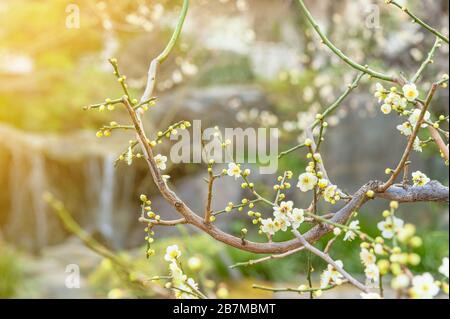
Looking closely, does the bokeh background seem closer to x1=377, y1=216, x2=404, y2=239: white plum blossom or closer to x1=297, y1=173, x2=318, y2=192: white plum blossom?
x1=297, y1=173, x2=318, y2=192: white plum blossom

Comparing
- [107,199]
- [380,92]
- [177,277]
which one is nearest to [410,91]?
[380,92]

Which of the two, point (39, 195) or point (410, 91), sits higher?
point (39, 195)

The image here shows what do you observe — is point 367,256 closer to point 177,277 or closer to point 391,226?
point 391,226

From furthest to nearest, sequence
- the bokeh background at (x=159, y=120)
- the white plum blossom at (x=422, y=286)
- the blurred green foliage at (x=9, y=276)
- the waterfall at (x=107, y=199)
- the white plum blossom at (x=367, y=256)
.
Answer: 1. the waterfall at (x=107, y=199)
2. the bokeh background at (x=159, y=120)
3. the blurred green foliage at (x=9, y=276)
4. the white plum blossom at (x=367, y=256)
5. the white plum blossom at (x=422, y=286)

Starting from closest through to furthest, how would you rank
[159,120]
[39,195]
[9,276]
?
[9,276]
[39,195]
[159,120]

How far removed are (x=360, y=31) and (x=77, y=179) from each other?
108 inches

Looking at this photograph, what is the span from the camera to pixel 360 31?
492 centimetres

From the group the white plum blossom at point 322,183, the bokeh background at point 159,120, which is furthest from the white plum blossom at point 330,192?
the bokeh background at point 159,120

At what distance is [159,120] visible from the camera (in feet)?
17.6

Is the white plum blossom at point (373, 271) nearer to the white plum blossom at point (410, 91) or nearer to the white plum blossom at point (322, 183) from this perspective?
the white plum blossom at point (322, 183)

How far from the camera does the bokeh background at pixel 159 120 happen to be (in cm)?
408

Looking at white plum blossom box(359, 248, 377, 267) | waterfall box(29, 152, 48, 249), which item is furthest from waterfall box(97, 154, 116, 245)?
white plum blossom box(359, 248, 377, 267)

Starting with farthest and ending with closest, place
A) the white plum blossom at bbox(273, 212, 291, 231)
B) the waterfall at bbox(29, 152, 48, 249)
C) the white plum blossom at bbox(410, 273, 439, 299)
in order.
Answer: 1. the waterfall at bbox(29, 152, 48, 249)
2. the white plum blossom at bbox(273, 212, 291, 231)
3. the white plum blossom at bbox(410, 273, 439, 299)

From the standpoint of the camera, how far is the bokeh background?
4078 millimetres
